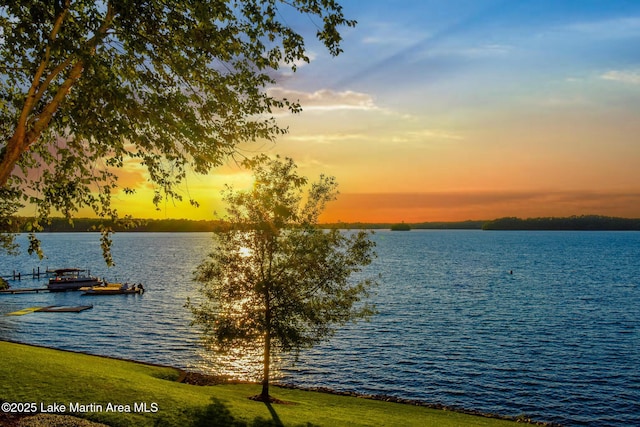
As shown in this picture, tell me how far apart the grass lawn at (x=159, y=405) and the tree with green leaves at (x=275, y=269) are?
168 inches

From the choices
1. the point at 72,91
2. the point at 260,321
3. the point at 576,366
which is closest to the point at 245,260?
the point at 260,321

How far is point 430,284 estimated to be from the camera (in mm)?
105000

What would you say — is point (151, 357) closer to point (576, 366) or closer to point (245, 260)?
point (245, 260)

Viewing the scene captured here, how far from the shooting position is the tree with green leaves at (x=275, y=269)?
27641mm

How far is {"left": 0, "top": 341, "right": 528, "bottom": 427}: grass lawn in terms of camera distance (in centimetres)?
1964

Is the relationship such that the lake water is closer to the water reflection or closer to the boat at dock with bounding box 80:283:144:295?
the water reflection

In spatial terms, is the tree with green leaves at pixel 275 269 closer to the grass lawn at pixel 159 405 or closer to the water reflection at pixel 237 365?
the grass lawn at pixel 159 405

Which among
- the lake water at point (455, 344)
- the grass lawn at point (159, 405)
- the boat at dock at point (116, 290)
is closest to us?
the grass lawn at point (159, 405)

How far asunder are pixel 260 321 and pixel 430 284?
82.7m

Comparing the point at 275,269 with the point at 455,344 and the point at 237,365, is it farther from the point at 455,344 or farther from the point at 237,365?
the point at 455,344

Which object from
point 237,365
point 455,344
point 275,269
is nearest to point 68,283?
point 237,365

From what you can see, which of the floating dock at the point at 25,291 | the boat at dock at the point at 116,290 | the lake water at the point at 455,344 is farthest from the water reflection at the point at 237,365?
the floating dock at the point at 25,291

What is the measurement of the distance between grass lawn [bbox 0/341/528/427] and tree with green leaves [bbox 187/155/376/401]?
4.27m

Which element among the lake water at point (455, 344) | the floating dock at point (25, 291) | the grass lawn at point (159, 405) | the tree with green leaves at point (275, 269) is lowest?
the floating dock at point (25, 291)
